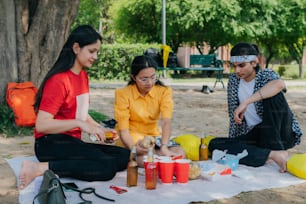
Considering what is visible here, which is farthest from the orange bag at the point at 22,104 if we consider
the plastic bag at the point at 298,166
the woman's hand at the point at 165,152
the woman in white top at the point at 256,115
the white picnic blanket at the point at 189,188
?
the plastic bag at the point at 298,166

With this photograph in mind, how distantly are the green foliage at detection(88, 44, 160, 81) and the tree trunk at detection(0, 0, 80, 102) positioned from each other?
10.3 metres

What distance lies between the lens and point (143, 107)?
14.2 ft

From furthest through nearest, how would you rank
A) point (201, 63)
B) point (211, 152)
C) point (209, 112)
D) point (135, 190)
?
point (201, 63) < point (209, 112) < point (211, 152) < point (135, 190)

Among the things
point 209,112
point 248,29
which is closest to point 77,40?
point 209,112

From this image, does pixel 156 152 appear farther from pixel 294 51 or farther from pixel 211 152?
pixel 294 51

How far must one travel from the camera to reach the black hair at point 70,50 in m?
3.61

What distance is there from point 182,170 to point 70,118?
3.30 feet

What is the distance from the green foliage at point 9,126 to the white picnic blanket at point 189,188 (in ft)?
6.53

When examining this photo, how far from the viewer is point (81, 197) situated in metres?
3.34

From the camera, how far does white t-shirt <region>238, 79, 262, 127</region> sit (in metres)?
4.45

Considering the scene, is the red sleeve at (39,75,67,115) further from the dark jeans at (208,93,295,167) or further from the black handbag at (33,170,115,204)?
the dark jeans at (208,93,295,167)

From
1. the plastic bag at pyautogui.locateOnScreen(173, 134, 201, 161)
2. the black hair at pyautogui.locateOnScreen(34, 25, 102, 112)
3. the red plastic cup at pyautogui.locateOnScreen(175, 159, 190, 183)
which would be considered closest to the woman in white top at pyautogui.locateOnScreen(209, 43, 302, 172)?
the plastic bag at pyautogui.locateOnScreen(173, 134, 201, 161)

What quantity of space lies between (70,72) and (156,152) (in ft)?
3.86

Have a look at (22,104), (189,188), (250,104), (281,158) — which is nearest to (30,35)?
(22,104)
